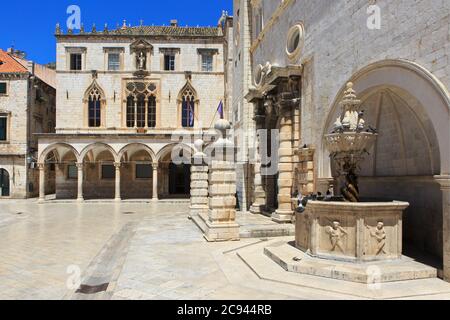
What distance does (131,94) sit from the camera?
32.7m

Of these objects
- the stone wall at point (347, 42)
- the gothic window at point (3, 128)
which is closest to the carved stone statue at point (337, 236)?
the stone wall at point (347, 42)

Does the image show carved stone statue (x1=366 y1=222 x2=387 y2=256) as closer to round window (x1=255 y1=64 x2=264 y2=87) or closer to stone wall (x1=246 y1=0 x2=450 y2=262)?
stone wall (x1=246 y1=0 x2=450 y2=262)

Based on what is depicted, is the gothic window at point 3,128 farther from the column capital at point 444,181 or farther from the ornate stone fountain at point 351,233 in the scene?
the column capital at point 444,181

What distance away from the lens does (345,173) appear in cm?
802

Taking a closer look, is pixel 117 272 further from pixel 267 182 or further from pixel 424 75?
pixel 267 182

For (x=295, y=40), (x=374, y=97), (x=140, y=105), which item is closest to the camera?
(x=374, y=97)

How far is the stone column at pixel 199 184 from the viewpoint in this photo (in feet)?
54.9

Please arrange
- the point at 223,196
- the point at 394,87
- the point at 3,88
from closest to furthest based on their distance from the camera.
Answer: the point at 394,87 → the point at 223,196 → the point at 3,88

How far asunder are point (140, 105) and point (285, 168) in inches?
858

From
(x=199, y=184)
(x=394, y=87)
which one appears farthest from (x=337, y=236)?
(x=199, y=184)

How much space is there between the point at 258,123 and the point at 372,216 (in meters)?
10.9

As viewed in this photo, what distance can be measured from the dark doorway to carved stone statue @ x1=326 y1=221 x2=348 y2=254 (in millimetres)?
27029

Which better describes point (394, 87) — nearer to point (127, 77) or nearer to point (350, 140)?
point (350, 140)
